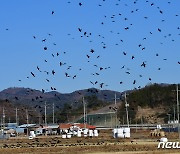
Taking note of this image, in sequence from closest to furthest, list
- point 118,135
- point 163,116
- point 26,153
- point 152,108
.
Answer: point 26,153 → point 118,135 → point 163,116 → point 152,108

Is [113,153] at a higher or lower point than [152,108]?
lower

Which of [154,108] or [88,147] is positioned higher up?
[154,108]

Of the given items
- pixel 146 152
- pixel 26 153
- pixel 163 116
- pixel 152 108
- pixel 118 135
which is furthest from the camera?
pixel 152 108

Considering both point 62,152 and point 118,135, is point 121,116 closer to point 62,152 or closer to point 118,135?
point 118,135

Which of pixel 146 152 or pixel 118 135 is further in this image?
pixel 118 135

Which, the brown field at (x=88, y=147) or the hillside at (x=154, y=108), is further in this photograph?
the hillside at (x=154, y=108)

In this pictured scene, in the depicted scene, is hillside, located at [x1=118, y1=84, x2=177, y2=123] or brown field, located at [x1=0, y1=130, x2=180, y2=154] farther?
hillside, located at [x1=118, y1=84, x2=177, y2=123]

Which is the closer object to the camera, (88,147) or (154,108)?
(88,147)

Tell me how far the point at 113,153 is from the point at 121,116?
133 metres

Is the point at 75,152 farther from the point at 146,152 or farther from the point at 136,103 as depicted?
the point at 136,103

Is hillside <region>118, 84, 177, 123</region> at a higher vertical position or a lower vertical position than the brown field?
higher

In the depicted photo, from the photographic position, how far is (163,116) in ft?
592

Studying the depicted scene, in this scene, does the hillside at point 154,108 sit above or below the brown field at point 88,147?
above

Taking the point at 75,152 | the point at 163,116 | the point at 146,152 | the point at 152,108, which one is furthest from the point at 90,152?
the point at 152,108
